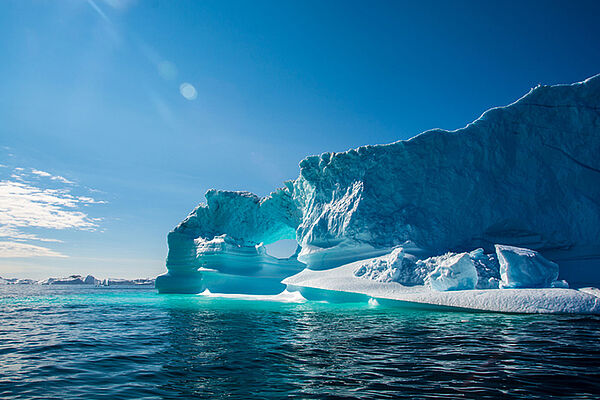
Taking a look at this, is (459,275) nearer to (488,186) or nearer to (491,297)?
(491,297)

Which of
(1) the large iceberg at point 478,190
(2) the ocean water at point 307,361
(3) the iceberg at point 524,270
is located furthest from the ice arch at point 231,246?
(2) the ocean water at point 307,361

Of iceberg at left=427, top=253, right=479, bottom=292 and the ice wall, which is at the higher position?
the ice wall

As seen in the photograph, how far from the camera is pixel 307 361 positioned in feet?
16.5

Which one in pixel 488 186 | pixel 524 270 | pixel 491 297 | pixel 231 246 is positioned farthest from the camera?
pixel 231 246

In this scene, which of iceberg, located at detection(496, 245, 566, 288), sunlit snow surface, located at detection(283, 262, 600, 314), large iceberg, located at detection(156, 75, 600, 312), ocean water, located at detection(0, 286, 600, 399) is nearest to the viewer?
ocean water, located at detection(0, 286, 600, 399)

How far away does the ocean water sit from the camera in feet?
12.2

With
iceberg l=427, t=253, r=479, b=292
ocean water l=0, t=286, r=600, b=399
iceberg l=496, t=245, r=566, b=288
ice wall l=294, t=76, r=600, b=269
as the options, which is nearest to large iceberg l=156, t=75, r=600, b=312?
ice wall l=294, t=76, r=600, b=269

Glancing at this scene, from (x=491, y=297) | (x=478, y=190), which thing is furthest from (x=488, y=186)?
(x=491, y=297)

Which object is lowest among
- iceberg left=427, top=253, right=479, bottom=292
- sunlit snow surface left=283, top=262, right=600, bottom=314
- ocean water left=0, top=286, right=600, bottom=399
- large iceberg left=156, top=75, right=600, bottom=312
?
ocean water left=0, top=286, right=600, bottom=399

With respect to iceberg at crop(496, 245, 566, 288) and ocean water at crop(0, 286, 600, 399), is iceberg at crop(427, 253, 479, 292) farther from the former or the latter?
ocean water at crop(0, 286, 600, 399)

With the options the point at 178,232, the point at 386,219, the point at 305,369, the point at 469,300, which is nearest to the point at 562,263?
the point at 386,219

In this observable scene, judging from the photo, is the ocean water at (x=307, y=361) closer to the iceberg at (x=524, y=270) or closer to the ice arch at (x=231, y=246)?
the iceberg at (x=524, y=270)

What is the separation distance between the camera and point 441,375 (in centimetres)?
418

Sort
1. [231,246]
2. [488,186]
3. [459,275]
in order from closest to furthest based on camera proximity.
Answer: [459,275], [488,186], [231,246]
